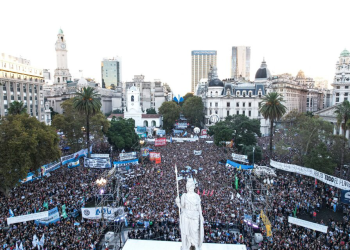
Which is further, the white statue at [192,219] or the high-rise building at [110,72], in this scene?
the high-rise building at [110,72]

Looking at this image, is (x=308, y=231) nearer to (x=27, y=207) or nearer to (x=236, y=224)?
(x=236, y=224)

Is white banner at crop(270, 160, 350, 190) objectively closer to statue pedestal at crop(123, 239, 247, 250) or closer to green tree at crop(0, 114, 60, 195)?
statue pedestal at crop(123, 239, 247, 250)

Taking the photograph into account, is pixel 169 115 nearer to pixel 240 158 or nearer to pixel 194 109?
pixel 194 109

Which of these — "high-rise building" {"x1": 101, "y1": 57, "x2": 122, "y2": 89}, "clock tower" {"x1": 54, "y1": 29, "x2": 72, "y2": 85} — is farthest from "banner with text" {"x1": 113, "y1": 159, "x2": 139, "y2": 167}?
"high-rise building" {"x1": 101, "y1": 57, "x2": 122, "y2": 89}

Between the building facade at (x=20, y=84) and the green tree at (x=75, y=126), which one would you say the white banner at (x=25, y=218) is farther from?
the building facade at (x=20, y=84)

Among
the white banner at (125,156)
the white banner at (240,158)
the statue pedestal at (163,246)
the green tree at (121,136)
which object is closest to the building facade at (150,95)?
the green tree at (121,136)
